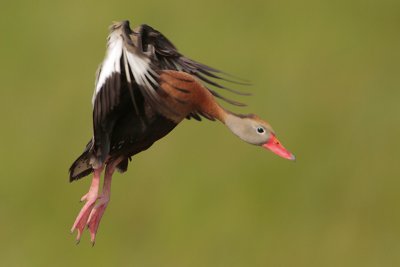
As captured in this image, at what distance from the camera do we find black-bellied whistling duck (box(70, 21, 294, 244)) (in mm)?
5184

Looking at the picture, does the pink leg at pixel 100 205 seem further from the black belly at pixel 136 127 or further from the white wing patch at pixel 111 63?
the white wing patch at pixel 111 63

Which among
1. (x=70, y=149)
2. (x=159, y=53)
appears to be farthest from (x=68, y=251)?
(x=159, y=53)

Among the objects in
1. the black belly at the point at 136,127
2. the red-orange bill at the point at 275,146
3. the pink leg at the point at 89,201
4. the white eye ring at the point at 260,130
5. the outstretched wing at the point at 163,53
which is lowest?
the pink leg at the point at 89,201

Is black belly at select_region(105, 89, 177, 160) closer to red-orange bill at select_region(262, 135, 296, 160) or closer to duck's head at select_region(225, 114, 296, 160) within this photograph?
duck's head at select_region(225, 114, 296, 160)

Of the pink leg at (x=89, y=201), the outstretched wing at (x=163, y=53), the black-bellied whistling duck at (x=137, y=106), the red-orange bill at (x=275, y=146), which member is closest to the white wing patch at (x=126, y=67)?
the black-bellied whistling duck at (x=137, y=106)

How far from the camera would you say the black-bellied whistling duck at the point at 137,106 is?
204 inches

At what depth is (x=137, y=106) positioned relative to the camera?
17.2 ft

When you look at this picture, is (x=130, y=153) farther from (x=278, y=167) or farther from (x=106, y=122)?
(x=278, y=167)

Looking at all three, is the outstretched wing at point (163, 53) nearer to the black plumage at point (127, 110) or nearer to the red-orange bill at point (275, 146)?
the black plumage at point (127, 110)

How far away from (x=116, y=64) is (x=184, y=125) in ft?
15.1

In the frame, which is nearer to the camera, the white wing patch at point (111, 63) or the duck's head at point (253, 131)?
the white wing patch at point (111, 63)

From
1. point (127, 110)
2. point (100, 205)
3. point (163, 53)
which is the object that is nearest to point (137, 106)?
point (127, 110)

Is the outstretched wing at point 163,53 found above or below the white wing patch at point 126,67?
above

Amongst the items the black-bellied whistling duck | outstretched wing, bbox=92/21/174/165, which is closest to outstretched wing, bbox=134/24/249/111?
the black-bellied whistling duck
